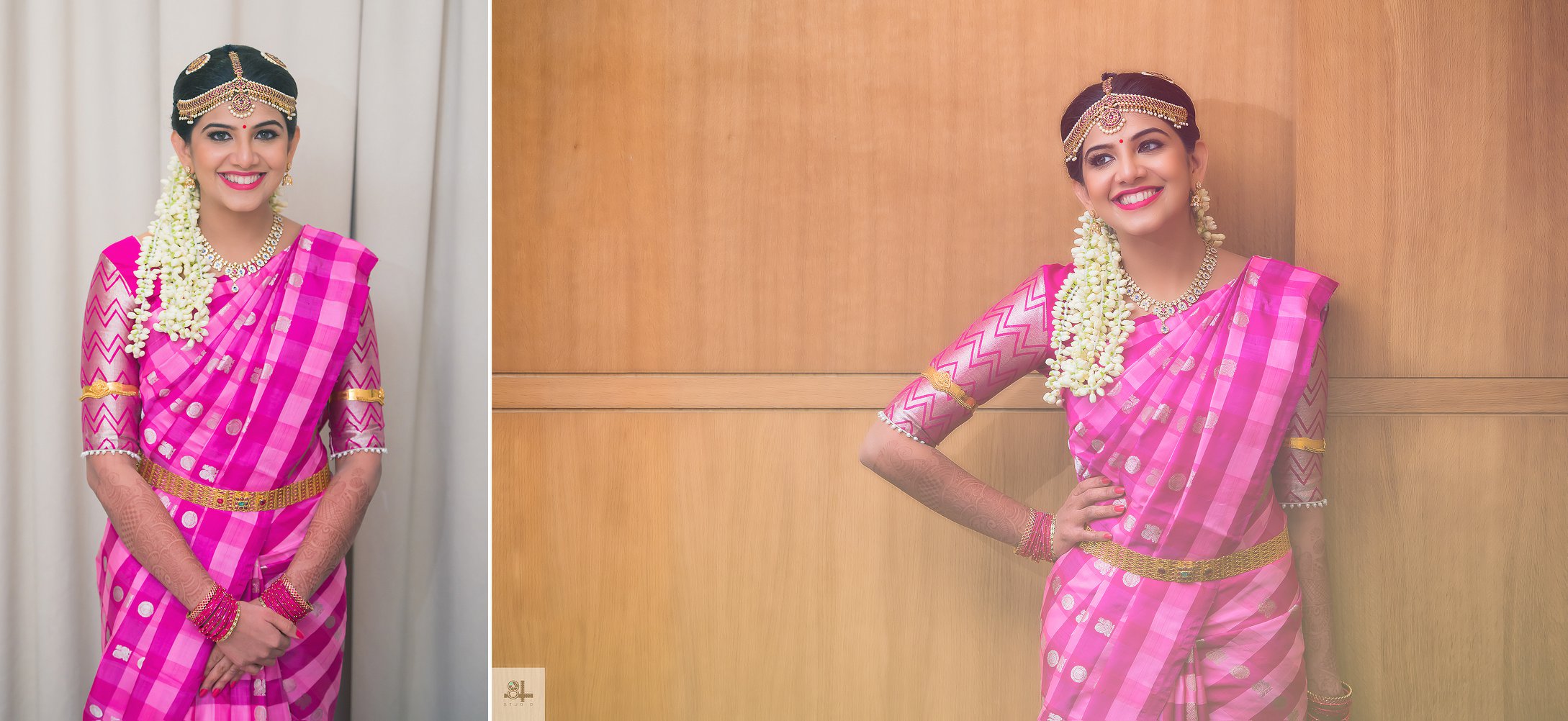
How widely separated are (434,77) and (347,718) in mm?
1369

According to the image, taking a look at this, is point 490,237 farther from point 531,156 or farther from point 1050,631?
point 1050,631

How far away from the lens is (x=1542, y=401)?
Answer: 153 cm

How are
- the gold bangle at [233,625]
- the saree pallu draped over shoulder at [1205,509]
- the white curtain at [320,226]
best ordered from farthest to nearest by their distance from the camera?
the white curtain at [320,226] < the gold bangle at [233,625] < the saree pallu draped over shoulder at [1205,509]

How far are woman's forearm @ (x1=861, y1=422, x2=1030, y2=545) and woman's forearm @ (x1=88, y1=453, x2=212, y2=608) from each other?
104 cm

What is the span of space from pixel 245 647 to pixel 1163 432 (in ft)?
4.58

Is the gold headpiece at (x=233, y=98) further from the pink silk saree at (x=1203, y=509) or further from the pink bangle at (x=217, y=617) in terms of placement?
the pink silk saree at (x=1203, y=509)

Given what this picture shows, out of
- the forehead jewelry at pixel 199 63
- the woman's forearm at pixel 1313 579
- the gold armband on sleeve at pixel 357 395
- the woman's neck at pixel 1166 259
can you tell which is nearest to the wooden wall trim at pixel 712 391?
the gold armband on sleeve at pixel 357 395

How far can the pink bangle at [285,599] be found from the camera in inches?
61.7

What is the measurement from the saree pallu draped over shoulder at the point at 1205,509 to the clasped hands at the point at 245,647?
1198mm

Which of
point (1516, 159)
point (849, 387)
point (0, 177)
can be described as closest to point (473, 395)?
point (849, 387)

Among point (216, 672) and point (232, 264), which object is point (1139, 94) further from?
point (216, 672)

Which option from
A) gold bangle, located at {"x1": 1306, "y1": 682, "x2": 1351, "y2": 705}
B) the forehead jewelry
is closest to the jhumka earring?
gold bangle, located at {"x1": 1306, "y1": 682, "x2": 1351, "y2": 705}

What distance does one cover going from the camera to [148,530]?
1538 millimetres

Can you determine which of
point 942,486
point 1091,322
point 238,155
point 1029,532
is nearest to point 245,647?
point 238,155
